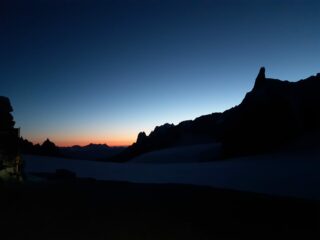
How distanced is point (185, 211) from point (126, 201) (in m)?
1.83

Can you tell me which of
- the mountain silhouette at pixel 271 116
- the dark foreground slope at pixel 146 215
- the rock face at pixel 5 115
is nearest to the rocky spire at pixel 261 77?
the mountain silhouette at pixel 271 116

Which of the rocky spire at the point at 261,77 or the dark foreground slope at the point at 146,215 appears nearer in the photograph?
the dark foreground slope at the point at 146,215

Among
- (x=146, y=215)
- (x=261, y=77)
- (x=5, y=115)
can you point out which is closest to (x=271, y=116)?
(x=261, y=77)

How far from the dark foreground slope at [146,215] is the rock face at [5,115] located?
306 centimetres

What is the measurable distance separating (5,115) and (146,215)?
25.5 feet

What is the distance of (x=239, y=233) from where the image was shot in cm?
595

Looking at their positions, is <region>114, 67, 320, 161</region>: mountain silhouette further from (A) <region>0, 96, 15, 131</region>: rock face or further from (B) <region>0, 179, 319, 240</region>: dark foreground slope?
(A) <region>0, 96, 15, 131</region>: rock face

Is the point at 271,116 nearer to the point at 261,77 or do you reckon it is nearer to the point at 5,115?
the point at 261,77

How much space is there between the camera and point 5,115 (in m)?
11.3

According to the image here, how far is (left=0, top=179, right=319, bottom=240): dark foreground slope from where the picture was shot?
5.72m

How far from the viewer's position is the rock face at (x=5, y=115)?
436 inches

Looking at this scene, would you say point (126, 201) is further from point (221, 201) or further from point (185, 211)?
point (221, 201)

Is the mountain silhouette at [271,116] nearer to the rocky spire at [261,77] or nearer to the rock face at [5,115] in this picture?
the rocky spire at [261,77]

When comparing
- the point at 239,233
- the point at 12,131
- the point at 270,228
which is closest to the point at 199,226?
the point at 239,233
